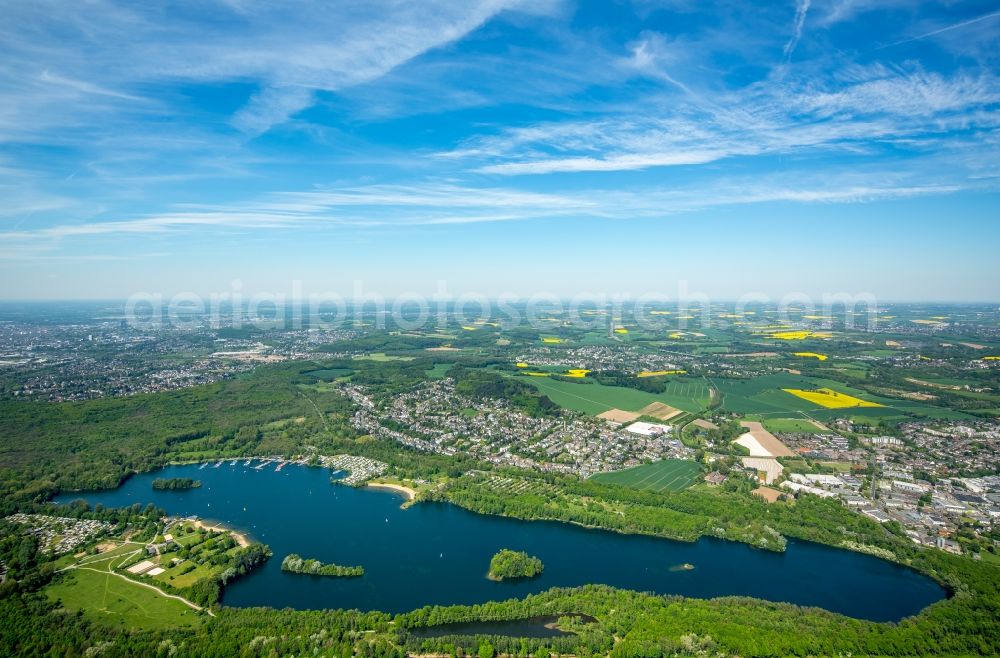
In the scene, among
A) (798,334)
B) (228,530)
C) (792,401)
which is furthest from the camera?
(798,334)

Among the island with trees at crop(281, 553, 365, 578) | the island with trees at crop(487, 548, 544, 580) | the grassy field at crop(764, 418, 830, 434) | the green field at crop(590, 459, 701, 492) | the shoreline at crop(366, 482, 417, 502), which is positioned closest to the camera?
the island with trees at crop(487, 548, 544, 580)

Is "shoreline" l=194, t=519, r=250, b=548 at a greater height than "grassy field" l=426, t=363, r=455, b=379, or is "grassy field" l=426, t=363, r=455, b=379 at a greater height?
"grassy field" l=426, t=363, r=455, b=379

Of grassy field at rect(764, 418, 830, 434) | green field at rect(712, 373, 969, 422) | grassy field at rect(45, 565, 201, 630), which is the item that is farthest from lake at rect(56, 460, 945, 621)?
green field at rect(712, 373, 969, 422)

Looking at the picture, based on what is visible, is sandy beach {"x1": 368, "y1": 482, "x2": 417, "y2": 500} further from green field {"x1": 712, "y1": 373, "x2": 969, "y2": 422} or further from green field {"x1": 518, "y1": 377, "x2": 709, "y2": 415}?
green field {"x1": 712, "y1": 373, "x2": 969, "y2": 422}

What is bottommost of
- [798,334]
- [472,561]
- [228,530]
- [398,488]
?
[472,561]

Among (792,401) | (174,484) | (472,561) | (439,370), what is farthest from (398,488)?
(792,401)

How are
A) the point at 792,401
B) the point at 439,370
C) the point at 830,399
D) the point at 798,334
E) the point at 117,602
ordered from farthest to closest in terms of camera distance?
the point at 798,334 < the point at 439,370 < the point at 792,401 < the point at 830,399 < the point at 117,602

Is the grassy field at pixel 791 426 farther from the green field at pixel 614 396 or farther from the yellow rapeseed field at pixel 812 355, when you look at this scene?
the yellow rapeseed field at pixel 812 355

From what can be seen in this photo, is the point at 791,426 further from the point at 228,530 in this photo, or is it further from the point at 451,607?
the point at 228,530

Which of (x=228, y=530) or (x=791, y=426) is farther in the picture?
(x=791, y=426)
